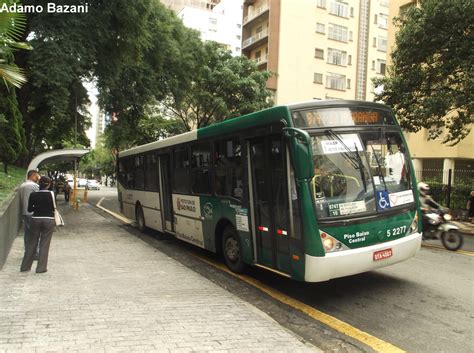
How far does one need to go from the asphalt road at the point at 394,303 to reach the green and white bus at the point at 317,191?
20.8 inches

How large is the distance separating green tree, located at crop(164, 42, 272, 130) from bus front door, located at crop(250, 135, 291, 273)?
22390mm

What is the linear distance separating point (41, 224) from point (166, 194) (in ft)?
13.4

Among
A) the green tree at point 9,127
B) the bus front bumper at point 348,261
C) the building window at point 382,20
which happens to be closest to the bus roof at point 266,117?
the bus front bumper at point 348,261

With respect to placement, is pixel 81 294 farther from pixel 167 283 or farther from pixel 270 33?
pixel 270 33

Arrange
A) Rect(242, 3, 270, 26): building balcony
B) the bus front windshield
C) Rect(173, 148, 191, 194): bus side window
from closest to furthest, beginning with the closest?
1. the bus front windshield
2. Rect(173, 148, 191, 194): bus side window
3. Rect(242, 3, 270, 26): building balcony

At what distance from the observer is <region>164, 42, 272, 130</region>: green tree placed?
29109 mm

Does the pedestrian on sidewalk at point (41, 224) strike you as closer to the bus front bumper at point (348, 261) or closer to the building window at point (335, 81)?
the bus front bumper at point (348, 261)

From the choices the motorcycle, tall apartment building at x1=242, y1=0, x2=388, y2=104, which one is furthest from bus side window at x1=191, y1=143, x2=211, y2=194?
tall apartment building at x1=242, y1=0, x2=388, y2=104

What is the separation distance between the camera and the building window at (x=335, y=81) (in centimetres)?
4825

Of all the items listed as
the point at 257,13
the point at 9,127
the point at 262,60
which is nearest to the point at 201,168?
the point at 9,127

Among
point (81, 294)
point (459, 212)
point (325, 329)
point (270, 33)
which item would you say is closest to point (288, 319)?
point (325, 329)

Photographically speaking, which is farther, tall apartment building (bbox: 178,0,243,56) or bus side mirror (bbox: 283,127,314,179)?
tall apartment building (bbox: 178,0,243,56)

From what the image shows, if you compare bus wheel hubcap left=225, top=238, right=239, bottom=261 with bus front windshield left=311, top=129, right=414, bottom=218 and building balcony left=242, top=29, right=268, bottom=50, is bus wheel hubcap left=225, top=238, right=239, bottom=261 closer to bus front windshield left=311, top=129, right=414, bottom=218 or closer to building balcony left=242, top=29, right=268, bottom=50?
bus front windshield left=311, top=129, right=414, bottom=218

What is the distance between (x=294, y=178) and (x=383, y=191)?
4.34 ft
